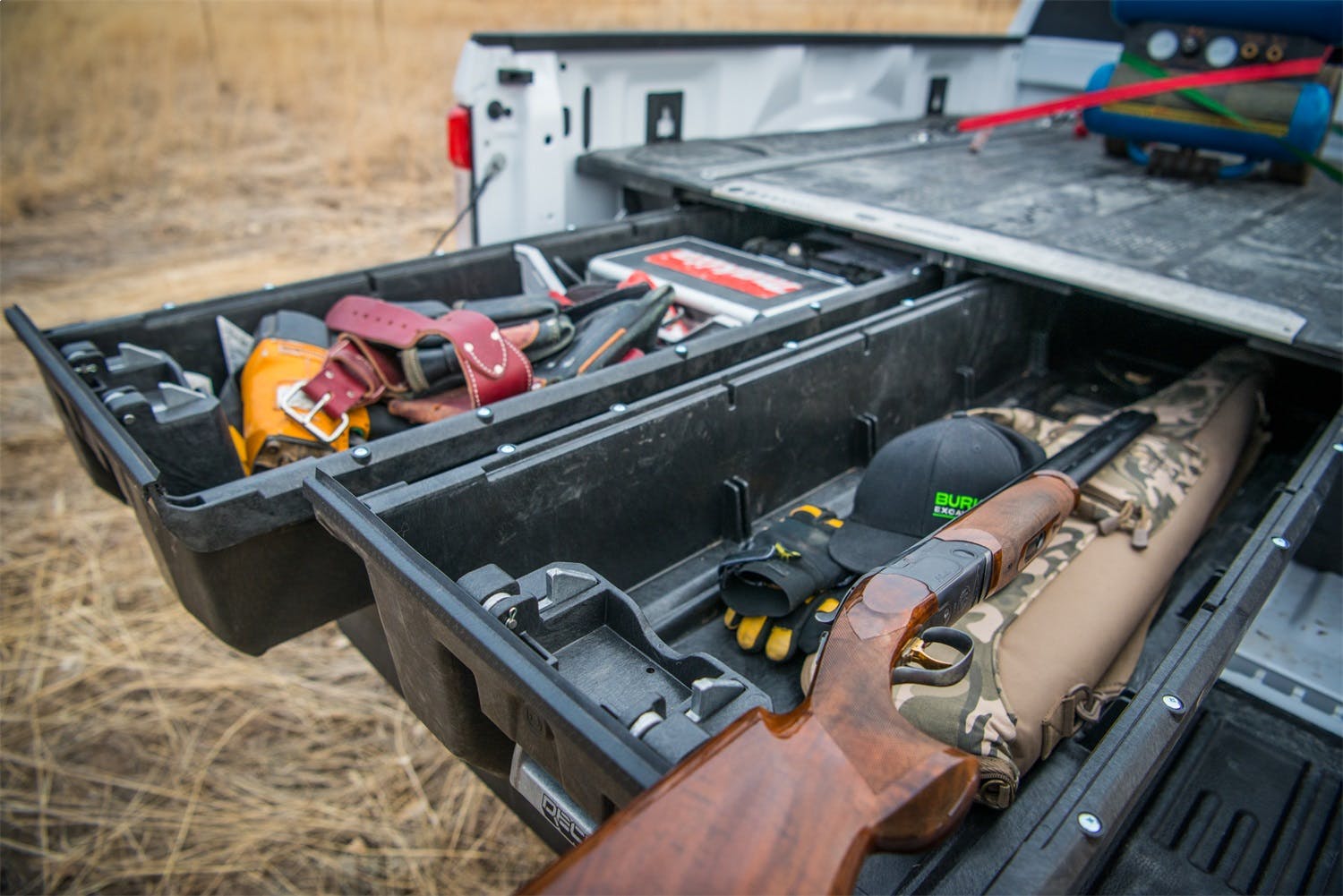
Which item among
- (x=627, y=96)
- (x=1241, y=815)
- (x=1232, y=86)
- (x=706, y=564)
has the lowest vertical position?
(x=1241, y=815)

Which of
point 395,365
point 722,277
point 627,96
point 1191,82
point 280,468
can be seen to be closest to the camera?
point 280,468

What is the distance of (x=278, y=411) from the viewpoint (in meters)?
1.82

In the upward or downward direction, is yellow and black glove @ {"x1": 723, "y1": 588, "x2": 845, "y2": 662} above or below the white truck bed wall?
below

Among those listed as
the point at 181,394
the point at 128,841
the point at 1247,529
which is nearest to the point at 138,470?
the point at 181,394

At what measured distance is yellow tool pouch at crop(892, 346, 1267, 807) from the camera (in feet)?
4.20

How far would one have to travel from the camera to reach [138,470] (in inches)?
52.3

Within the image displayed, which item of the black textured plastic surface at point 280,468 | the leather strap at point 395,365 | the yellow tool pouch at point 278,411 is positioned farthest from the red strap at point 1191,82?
the yellow tool pouch at point 278,411

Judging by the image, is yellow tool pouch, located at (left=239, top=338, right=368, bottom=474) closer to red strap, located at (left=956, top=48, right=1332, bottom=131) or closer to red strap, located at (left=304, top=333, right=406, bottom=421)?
red strap, located at (left=304, top=333, right=406, bottom=421)

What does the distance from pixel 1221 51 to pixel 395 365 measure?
3.31 meters

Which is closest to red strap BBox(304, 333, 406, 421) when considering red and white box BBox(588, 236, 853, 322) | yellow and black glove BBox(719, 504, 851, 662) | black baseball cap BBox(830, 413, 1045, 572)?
red and white box BBox(588, 236, 853, 322)

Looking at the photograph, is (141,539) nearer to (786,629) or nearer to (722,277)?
(722,277)

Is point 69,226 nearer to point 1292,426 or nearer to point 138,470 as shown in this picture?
point 138,470

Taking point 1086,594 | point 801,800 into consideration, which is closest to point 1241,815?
point 1086,594

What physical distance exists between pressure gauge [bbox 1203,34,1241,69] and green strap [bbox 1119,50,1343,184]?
5.6 inches
